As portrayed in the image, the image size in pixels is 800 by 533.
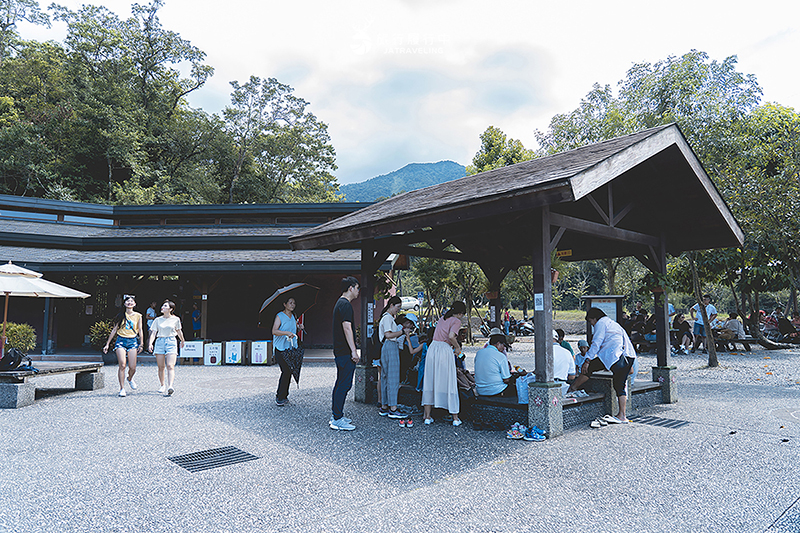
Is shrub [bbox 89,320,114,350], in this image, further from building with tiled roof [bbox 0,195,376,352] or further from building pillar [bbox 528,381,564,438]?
building pillar [bbox 528,381,564,438]

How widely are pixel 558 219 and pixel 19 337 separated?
1553 cm

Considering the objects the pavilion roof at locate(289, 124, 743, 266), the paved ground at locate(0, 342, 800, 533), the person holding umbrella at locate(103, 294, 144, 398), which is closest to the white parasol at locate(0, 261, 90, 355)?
the person holding umbrella at locate(103, 294, 144, 398)

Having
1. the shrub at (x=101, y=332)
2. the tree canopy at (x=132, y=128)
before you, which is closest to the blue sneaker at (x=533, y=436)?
the shrub at (x=101, y=332)

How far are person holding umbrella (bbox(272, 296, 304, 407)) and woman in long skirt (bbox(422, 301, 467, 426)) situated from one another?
250cm

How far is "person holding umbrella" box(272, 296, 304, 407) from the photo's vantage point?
794cm

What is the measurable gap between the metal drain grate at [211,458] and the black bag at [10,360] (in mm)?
5155

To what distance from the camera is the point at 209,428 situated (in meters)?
6.60

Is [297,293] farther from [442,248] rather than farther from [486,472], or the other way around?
[486,472]

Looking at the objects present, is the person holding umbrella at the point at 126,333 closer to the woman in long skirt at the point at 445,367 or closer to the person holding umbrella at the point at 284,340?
the person holding umbrella at the point at 284,340

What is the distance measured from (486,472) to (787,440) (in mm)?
3890

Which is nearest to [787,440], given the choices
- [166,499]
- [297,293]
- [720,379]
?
[720,379]

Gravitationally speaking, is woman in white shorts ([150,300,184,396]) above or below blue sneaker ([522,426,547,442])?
above

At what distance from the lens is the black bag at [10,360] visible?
326 inches

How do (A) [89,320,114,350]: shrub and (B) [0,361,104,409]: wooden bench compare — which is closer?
(B) [0,361,104,409]: wooden bench
